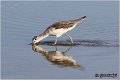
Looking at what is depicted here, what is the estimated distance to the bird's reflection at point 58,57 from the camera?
43.6ft

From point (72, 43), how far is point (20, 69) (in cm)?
289

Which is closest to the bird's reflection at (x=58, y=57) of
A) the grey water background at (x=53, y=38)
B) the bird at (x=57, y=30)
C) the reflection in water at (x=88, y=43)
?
the grey water background at (x=53, y=38)

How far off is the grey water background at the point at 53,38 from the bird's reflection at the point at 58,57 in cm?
13

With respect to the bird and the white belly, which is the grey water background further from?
the white belly

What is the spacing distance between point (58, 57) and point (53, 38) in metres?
2.16

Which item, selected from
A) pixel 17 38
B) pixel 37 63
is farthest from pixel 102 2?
pixel 37 63

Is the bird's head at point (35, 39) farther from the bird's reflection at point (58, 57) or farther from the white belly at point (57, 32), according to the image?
the white belly at point (57, 32)

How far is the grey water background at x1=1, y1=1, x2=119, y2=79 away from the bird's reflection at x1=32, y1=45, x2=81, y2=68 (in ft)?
0.43

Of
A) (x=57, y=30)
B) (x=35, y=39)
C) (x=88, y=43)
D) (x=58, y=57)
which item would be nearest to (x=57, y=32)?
(x=57, y=30)

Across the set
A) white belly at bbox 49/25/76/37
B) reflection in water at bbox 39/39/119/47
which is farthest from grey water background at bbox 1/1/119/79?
white belly at bbox 49/25/76/37

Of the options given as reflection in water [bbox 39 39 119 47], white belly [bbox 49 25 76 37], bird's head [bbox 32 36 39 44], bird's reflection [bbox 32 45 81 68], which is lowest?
bird's reflection [bbox 32 45 81 68]

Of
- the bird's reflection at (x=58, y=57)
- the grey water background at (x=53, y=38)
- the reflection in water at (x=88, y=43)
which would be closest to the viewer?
the grey water background at (x=53, y=38)

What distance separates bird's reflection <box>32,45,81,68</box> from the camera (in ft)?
43.6

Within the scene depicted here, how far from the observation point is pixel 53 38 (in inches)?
635
